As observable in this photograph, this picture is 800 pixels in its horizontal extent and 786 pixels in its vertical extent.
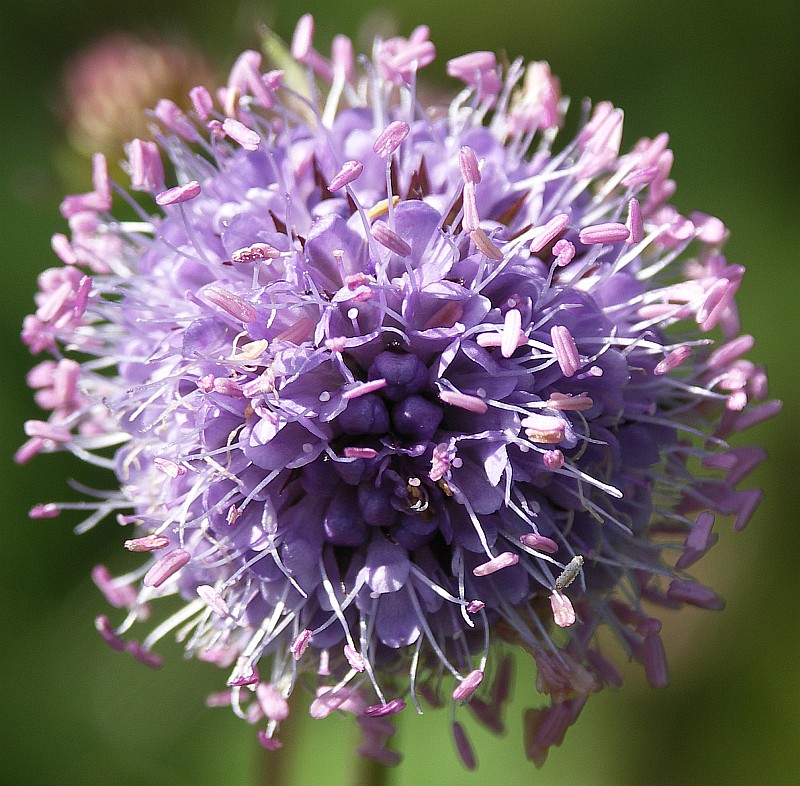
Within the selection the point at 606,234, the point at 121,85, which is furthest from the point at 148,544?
the point at 121,85

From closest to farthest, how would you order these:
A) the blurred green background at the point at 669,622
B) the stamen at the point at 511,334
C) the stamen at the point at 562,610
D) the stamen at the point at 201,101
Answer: the stamen at the point at 511,334, the stamen at the point at 562,610, the stamen at the point at 201,101, the blurred green background at the point at 669,622

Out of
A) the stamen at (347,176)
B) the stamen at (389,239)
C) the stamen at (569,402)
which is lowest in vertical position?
the stamen at (569,402)

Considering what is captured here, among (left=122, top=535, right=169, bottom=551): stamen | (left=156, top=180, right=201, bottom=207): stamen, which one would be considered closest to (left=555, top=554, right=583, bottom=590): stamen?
(left=122, top=535, right=169, bottom=551): stamen

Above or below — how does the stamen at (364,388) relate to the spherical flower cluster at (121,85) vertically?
below

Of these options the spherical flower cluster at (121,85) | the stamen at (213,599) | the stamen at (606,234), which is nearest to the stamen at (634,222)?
the stamen at (606,234)

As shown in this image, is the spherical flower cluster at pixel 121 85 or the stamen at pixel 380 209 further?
the spherical flower cluster at pixel 121 85

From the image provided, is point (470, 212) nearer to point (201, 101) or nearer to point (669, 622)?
point (201, 101)

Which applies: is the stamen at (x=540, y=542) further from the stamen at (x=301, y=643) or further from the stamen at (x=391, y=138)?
the stamen at (x=391, y=138)

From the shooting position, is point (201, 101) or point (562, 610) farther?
point (201, 101)

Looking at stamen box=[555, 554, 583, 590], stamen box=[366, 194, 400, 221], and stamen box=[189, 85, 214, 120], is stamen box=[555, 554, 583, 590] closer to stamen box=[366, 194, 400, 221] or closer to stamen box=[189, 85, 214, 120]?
stamen box=[366, 194, 400, 221]
